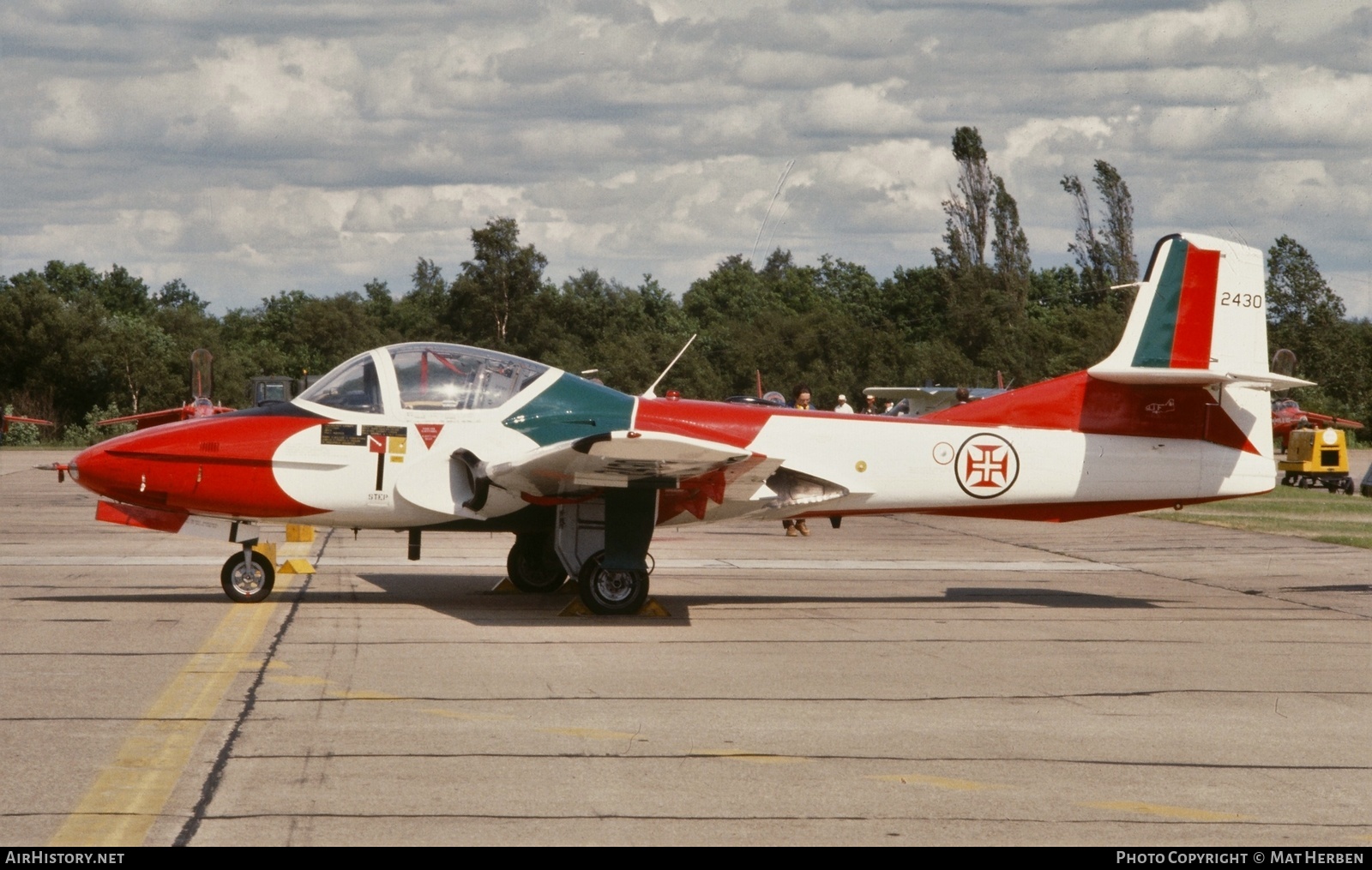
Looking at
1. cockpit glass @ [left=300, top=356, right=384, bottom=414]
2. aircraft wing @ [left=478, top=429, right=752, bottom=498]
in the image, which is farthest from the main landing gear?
cockpit glass @ [left=300, top=356, right=384, bottom=414]

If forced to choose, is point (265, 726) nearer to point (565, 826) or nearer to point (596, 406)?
point (565, 826)

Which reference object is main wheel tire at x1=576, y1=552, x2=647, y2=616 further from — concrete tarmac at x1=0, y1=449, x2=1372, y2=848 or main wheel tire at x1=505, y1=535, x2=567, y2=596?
main wheel tire at x1=505, y1=535, x2=567, y2=596

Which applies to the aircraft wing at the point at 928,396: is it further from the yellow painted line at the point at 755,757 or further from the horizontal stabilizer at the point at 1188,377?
the yellow painted line at the point at 755,757

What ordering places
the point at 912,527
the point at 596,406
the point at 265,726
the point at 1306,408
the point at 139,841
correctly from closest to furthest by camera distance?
the point at 139,841, the point at 265,726, the point at 596,406, the point at 912,527, the point at 1306,408

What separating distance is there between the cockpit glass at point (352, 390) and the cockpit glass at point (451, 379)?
0.22 metres

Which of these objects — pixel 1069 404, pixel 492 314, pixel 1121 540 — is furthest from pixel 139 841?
pixel 492 314

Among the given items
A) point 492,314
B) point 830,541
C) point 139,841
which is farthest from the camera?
point 492,314

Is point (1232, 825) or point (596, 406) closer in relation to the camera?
point (1232, 825)

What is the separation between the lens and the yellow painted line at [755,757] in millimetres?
7059

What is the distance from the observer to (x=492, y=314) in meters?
77.8

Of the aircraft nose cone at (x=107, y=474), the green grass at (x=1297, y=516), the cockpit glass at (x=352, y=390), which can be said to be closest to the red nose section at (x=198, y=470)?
the aircraft nose cone at (x=107, y=474)

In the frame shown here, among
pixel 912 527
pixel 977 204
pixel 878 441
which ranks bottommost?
pixel 912 527

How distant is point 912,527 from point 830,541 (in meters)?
3.90

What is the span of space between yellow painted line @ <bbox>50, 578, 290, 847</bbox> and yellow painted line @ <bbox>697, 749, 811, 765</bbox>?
2544 millimetres
